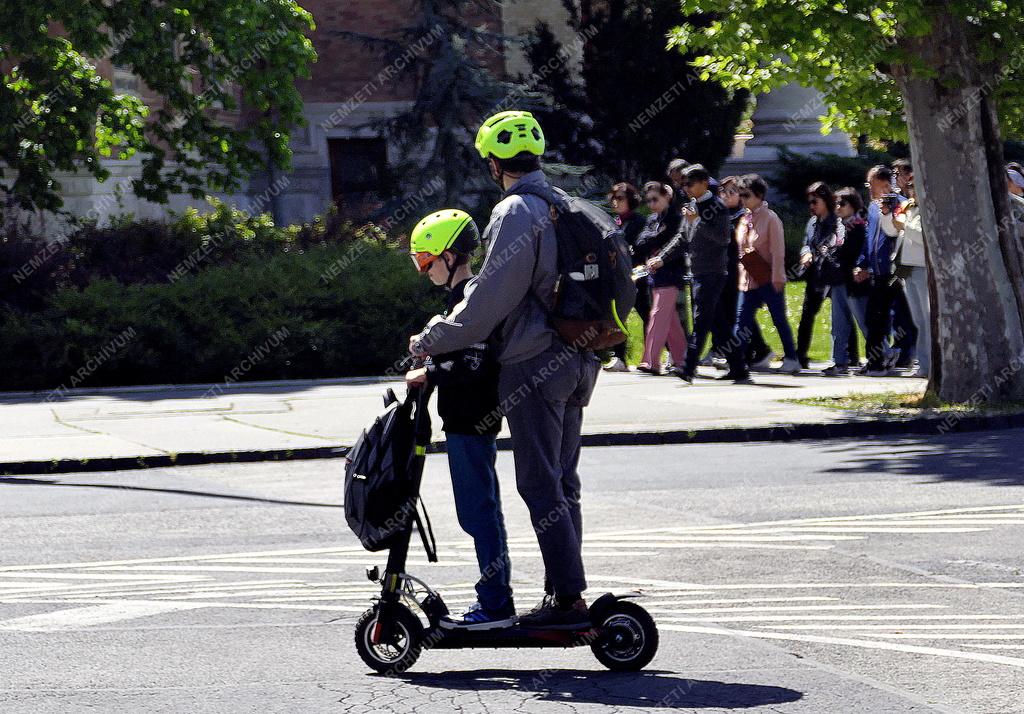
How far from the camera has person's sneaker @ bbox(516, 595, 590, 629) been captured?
20.3 feet

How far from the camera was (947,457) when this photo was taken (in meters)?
12.1

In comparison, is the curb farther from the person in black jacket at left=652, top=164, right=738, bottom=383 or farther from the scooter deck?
the scooter deck

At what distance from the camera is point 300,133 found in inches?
1420

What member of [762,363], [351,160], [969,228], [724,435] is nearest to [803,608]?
[724,435]

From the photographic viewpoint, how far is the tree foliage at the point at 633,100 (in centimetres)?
3034

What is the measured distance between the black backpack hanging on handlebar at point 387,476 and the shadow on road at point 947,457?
5.50 m

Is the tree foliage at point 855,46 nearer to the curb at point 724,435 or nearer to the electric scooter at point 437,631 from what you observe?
the curb at point 724,435

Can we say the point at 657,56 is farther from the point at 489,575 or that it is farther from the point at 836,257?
the point at 489,575

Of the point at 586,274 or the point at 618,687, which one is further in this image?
the point at 586,274

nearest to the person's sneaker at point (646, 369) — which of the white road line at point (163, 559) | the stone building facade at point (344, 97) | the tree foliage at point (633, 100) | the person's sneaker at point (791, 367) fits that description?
the person's sneaker at point (791, 367)

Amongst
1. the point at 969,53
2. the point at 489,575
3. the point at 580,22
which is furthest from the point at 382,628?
the point at 580,22

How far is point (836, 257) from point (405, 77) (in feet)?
53.7

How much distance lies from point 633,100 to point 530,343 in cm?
2489

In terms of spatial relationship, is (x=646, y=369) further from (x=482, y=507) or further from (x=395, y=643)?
(x=395, y=643)
